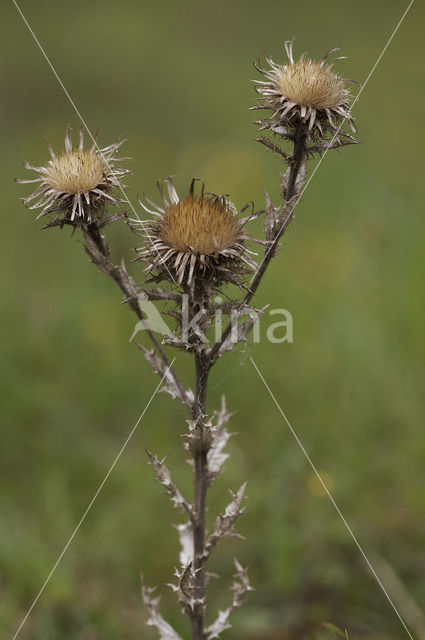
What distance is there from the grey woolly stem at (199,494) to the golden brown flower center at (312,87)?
0.96 meters

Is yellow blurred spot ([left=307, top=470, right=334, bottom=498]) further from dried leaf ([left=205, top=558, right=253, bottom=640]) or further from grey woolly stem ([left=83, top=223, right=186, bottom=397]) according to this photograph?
grey woolly stem ([left=83, top=223, right=186, bottom=397])

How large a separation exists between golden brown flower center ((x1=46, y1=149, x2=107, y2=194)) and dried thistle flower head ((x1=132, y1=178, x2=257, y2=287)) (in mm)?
227

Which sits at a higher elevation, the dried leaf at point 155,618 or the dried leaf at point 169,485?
the dried leaf at point 169,485

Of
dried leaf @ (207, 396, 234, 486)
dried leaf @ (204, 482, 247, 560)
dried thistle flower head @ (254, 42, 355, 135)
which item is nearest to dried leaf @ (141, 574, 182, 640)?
dried leaf @ (204, 482, 247, 560)

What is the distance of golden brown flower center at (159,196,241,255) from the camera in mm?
2018

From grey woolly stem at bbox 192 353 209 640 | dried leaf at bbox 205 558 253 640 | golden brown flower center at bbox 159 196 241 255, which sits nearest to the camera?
golden brown flower center at bbox 159 196 241 255

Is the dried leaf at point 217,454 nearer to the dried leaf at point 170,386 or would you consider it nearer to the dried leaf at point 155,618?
the dried leaf at point 170,386

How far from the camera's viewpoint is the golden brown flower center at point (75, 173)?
2.13 meters

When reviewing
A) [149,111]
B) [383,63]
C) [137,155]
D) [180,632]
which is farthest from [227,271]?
[383,63]

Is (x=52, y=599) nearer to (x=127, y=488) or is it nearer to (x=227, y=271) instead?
(x=127, y=488)

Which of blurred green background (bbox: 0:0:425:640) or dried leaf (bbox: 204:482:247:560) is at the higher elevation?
blurred green background (bbox: 0:0:425:640)

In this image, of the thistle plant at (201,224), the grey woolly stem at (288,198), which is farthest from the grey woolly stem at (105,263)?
the grey woolly stem at (288,198)

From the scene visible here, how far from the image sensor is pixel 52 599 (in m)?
3.31

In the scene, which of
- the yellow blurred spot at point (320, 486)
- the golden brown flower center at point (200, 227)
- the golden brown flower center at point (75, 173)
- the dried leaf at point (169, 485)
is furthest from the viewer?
the yellow blurred spot at point (320, 486)
